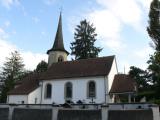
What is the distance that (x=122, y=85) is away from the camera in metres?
32.1

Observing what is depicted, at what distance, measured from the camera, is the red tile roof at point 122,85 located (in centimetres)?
3103

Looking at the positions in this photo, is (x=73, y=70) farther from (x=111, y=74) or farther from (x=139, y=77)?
(x=139, y=77)

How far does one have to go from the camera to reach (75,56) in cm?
5512

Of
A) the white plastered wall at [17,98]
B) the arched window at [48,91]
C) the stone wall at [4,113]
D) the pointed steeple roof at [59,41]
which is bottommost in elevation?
the stone wall at [4,113]

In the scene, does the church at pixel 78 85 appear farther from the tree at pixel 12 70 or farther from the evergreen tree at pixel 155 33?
the tree at pixel 12 70

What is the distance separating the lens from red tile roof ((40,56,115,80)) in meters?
33.6

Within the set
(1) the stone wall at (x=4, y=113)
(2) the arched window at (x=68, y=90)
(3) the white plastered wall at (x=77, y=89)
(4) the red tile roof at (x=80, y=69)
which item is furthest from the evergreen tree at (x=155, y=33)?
(1) the stone wall at (x=4, y=113)

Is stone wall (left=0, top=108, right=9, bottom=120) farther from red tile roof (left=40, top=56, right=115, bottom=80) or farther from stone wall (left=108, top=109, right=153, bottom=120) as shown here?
red tile roof (left=40, top=56, right=115, bottom=80)

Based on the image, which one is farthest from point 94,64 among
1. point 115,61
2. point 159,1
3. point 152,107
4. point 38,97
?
point 152,107

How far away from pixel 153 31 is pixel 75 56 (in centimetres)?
2209

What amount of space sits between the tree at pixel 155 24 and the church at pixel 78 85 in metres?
6.53

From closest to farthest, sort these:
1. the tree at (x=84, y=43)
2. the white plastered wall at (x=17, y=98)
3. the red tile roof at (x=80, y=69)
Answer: the red tile roof at (x=80, y=69) → the white plastered wall at (x=17, y=98) → the tree at (x=84, y=43)

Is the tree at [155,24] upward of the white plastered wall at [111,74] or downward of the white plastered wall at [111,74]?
upward

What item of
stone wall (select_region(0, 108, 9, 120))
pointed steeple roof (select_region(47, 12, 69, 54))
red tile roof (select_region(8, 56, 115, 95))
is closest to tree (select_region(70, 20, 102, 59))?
pointed steeple roof (select_region(47, 12, 69, 54))
